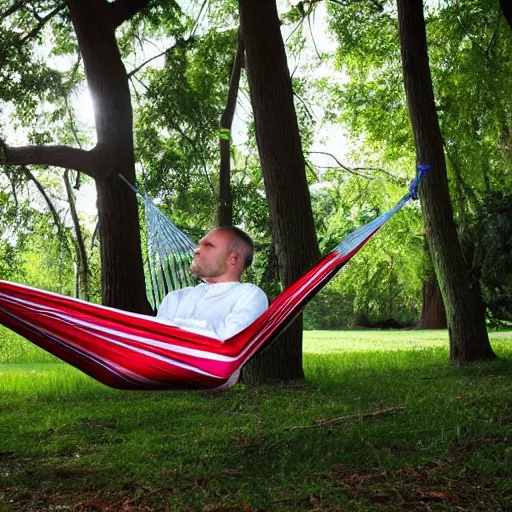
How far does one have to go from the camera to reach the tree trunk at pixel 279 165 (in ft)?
16.7

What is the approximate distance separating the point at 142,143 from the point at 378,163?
7.16m

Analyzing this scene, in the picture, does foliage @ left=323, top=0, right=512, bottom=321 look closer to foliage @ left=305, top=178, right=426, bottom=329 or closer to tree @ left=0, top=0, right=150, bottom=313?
foliage @ left=305, top=178, right=426, bottom=329

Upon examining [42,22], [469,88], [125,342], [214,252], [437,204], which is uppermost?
[42,22]

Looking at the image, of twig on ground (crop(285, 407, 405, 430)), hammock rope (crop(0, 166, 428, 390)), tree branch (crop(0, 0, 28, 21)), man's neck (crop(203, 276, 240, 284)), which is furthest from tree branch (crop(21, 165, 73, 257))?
hammock rope (crop(0, 166, 428, 390))

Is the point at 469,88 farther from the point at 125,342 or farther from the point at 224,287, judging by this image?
the point at 125,342

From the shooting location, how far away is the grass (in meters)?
2.57

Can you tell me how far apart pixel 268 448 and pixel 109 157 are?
2663mm

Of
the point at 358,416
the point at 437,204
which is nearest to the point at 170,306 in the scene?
the point at 358,416

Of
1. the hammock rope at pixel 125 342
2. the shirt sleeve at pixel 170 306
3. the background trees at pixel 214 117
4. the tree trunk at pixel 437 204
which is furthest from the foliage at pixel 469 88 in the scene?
the hammock rope at pixel 125 342

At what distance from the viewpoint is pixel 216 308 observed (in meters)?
2.47

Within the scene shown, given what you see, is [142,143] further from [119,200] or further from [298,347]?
[298,347]

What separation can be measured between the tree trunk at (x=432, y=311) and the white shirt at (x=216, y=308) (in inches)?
476

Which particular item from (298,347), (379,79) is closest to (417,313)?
(379,79)

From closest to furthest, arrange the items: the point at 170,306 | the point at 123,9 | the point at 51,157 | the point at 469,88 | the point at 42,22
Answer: the point at 170,306
the point at 51,157
the point at 123,9
the point at 42,22
the point at 469,88
